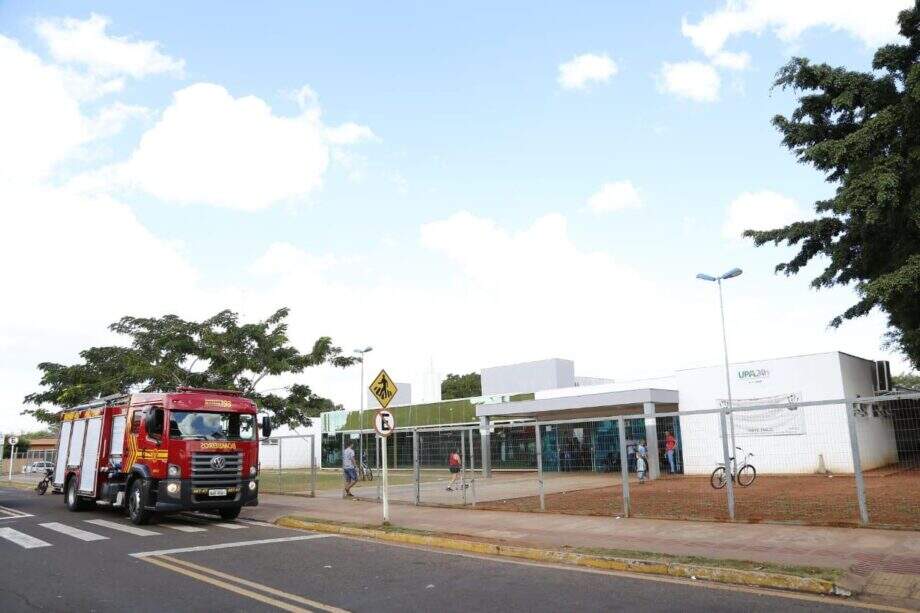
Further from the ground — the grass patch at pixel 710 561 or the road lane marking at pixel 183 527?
the grass patch at pixel 710 561

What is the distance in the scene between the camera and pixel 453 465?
64.4ft

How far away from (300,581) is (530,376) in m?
41.0

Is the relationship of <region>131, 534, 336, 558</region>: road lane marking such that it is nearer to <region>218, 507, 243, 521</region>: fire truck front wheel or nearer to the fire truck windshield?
the fire truck windshield

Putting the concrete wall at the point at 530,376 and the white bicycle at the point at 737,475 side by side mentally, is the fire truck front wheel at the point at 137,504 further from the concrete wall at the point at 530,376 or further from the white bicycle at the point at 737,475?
the concrete wall at the point at 530,376

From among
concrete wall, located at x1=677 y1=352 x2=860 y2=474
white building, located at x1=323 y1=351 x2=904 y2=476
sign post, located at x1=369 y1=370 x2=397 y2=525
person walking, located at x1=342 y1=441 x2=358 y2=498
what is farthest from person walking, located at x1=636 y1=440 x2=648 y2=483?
sign post, located at x1=369 y1=370 x2=397 y2=525

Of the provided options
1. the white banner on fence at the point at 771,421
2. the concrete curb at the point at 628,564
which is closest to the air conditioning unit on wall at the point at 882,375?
the white banner on fence at the point at 771,421

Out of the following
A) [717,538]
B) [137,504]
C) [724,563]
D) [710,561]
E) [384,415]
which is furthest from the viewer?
[137,504]

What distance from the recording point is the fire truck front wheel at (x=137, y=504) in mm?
14156

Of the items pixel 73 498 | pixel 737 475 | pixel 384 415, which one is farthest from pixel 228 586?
pixel 737 475

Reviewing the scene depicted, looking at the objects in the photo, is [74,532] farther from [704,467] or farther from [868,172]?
[868,172]

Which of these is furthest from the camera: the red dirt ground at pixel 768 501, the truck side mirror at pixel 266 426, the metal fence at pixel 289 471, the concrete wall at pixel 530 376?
the concrete wall at pixel 530 376

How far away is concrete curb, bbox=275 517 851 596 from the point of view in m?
7.50

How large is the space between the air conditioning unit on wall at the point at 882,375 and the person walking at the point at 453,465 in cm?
2171

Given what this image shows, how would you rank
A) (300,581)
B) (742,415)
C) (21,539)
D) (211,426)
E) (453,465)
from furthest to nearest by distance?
(742,415)
(453,465)
(211,426)
(21,539)
(300,581)
